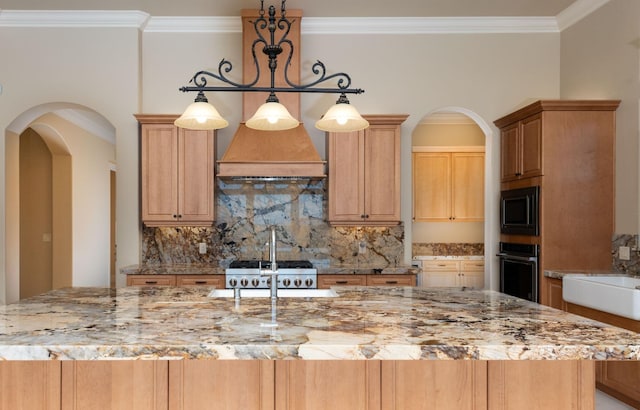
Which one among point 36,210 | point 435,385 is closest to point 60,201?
point 36,210

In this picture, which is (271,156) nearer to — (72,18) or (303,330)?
(72,18)

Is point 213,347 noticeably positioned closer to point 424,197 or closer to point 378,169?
point 378,169

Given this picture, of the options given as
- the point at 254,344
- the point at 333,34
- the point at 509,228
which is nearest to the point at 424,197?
the point at 509,228

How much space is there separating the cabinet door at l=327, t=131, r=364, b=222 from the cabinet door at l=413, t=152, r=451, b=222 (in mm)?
2666

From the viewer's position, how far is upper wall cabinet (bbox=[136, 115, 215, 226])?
4.55m

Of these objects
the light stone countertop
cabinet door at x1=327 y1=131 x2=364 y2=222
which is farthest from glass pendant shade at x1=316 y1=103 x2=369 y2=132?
cabinet door at x1=327 y1=131 x2=364 y2=222

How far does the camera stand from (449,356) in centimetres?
152

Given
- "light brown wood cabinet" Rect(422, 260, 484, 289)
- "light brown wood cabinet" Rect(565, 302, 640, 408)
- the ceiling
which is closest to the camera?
"light brown wood cabinet" Rect(565, 302, 640, 408)

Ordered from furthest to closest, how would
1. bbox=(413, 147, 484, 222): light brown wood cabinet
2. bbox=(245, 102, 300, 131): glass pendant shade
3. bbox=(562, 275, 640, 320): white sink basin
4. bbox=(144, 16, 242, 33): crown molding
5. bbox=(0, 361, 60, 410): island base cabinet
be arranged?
bbox=(413, 147, 484, 222): light brown wood cabinet, bbox=(144, 16, 242, 33): crown molding, bbox=(562, 275, 640, 320): white sink basin, bbox=(245, 102, 300, 131): glass pendant shade, bbox=(0, 361, 60, 410): island base cabinet

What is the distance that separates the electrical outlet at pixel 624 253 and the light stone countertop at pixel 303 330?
206 cm

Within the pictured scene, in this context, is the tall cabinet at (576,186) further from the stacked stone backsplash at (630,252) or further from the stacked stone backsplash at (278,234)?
the stacked stone backsplash at (278,234)

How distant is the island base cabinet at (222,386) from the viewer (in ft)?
6.06

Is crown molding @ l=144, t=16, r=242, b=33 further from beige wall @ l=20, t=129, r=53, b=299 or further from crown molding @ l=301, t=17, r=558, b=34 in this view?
beige wall @ l=20, t=129, r=53, b=299

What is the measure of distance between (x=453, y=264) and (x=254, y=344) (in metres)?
5.65
